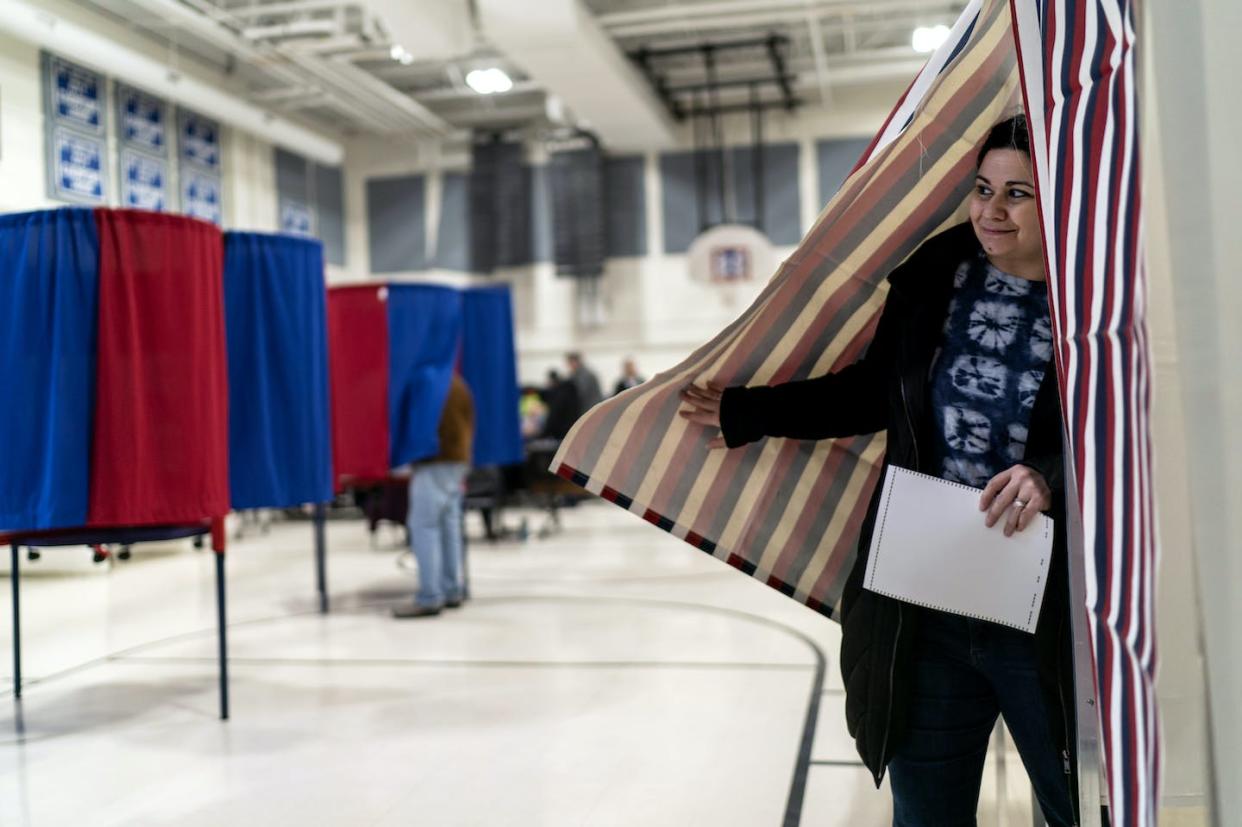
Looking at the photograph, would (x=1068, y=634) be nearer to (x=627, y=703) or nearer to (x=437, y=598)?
(x=627, y=703)

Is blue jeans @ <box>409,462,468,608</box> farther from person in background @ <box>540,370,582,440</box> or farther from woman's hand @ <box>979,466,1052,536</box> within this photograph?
person in background @ <box>540,370,582,440</box>

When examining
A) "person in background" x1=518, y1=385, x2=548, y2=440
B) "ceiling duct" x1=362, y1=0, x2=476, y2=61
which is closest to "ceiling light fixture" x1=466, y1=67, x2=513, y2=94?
"ceiling duct" x1=362, y1=0, x2=476, y2=61

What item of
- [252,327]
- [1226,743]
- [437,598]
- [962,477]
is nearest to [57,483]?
[252,327]

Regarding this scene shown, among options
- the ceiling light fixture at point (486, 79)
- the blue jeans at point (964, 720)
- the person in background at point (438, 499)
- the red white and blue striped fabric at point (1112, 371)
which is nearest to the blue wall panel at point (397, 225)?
the ceiling light fixture at point (486, 79)

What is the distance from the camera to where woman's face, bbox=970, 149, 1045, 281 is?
5.18ft

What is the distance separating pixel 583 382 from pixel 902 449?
10189mm

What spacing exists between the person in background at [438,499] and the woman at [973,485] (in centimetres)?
428

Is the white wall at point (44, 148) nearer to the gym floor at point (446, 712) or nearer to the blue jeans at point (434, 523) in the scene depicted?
the gym floor at point (446, 712)

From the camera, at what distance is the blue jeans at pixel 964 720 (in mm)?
1586

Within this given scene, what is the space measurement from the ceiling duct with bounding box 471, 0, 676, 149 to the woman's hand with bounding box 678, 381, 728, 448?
279 inches

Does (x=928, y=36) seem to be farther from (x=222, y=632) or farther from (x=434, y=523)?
(x=222, y=632)

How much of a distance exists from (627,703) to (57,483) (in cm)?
211

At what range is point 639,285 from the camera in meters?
13.6

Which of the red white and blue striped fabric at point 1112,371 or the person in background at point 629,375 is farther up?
the person in background at point 629,375
